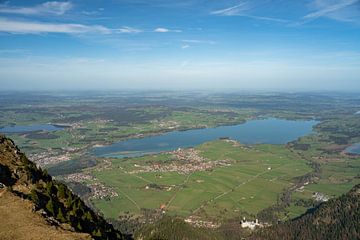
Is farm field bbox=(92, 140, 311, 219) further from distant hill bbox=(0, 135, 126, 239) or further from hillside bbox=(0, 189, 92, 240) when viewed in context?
hillside bbox=(0, 189, 92, 240)

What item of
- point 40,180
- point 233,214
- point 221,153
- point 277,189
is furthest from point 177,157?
point 40,180

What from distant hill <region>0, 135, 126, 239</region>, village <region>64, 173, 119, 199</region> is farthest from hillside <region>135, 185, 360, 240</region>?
distant hill <region>0, 135, 126, 239</region>

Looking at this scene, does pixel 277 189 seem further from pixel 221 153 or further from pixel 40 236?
pixel 40 236

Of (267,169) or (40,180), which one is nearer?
(40,180)

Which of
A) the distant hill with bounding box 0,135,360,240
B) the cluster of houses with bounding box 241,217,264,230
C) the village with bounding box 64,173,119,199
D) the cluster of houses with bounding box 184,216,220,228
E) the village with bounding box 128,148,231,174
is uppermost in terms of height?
the distant hill with bounding box 0,135,360,240

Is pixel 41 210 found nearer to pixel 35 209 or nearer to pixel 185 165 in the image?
pixel 35 209

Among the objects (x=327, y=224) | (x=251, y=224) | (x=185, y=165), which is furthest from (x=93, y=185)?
(x=327, y=224)

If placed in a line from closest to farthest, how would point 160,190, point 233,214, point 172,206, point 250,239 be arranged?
point 250,239
point 233,214
point 172,206
point 160,190

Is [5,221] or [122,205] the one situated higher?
[5,221]
